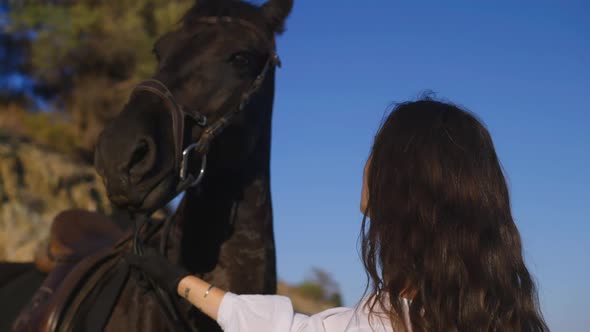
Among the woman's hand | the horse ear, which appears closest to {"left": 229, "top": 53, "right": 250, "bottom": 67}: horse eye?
the horse ear

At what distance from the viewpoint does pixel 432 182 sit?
153 centimetres

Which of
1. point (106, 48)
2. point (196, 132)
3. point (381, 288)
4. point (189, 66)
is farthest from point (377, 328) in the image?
point (106, 48)

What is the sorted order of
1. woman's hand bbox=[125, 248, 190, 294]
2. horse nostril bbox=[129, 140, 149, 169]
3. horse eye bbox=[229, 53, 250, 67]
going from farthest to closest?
horse eye bbox=[229, 53, 250, 67]
horse nostril bbox=[129, 140, 149, 169]
woman's hand bbox=[125, 248, 190, 294]

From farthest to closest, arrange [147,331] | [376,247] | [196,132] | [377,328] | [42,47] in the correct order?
[42,47] < [196,132] < [147,331] < [376,247] < [377,328]

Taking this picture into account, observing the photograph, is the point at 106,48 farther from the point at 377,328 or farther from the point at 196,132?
the point at 377,328

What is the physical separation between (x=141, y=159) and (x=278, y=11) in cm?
124

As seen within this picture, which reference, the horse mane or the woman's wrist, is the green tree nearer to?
the horse mane

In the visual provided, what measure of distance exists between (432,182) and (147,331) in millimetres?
1474

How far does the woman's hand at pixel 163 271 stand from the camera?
184 centimetres

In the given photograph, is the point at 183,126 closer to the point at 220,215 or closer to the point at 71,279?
the point at 220,215

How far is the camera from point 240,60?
3.00m

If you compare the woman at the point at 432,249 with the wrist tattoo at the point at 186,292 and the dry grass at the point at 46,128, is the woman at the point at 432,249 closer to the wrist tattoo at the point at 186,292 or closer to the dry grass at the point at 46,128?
the wrist tattoo at the point at 186,292

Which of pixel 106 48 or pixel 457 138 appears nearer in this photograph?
pixel 457 138

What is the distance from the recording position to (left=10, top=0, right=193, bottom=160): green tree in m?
11.4
